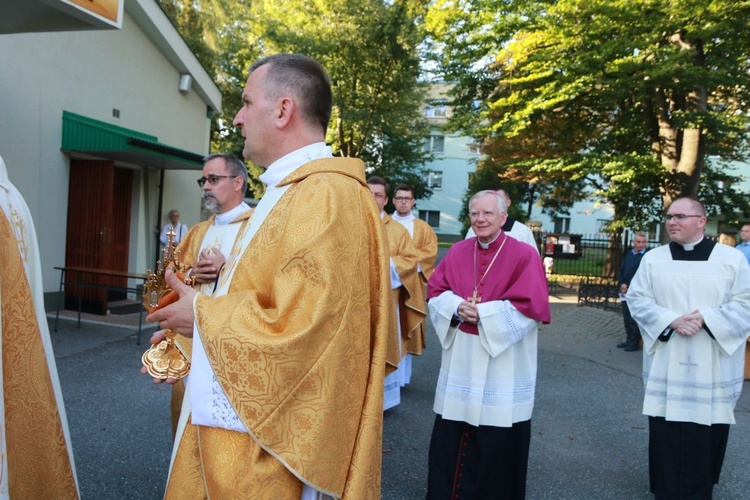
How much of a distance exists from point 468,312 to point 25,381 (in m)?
2.36

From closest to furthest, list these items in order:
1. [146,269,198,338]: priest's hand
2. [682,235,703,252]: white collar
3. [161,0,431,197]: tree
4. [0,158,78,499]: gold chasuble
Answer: [146,269,198,338]: priest's hand, [0,158,78,499]: gold chasuble, [682,235,703,252]: white collar, [161,0,431,197]: tree

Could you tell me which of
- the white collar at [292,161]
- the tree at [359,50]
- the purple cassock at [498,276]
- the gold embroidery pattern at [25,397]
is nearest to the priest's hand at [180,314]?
the white collar at [292,161]

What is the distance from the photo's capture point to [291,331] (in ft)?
5.06

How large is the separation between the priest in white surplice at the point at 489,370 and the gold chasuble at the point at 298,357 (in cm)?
191

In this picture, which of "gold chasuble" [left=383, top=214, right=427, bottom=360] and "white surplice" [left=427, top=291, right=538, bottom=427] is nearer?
"white surplice" [left=427, top=291, right=538, bottom=427]

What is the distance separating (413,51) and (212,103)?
9.72m

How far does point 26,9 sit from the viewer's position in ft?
17.9

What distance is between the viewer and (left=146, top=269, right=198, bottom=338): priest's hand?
1.68m

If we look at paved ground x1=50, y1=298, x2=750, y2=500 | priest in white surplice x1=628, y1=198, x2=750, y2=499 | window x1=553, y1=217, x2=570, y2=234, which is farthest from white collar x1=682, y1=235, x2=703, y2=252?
window x1=553, y1=217, x2=570, y2=234

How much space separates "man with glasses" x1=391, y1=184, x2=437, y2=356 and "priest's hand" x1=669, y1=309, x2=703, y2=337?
2.68m

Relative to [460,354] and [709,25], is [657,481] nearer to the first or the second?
[460,354]

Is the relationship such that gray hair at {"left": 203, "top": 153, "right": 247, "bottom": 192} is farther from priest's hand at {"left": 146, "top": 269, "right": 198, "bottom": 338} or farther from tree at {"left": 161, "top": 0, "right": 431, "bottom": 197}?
tree at {"left": 161, "top": 0, "right": 431, "bottom": 197}

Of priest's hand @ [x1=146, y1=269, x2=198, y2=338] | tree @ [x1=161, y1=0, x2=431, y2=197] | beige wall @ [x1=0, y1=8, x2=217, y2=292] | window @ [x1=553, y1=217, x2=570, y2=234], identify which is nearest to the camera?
priest's hand @ [x1=146, y1=269, x2=198, y2=338]

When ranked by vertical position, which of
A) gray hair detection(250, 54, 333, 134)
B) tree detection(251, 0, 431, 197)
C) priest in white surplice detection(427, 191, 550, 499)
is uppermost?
tree detection(251, 0, 431, 197)
